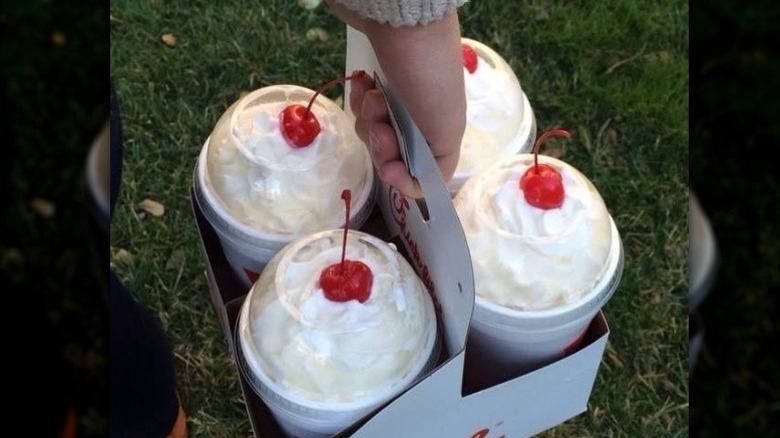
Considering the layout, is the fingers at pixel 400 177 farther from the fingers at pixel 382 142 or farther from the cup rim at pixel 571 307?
the cup rim at pixel 571 307

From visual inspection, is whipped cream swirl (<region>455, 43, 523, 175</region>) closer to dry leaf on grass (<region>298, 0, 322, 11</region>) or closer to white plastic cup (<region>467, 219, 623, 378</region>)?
white plastic cup (<region>467, 219, 623, 378</region>)

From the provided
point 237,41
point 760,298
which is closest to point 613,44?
point 237,41

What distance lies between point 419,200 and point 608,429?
1.06 ft

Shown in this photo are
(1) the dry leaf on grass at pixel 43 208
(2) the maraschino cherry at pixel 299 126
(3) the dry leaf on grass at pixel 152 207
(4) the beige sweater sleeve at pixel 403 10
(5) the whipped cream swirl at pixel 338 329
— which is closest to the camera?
(4) the beige sweater sleeve at pixel 403 10

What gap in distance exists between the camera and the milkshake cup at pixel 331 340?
703 millimetres

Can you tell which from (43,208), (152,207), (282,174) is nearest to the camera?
(282,174)

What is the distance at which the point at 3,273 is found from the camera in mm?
1278

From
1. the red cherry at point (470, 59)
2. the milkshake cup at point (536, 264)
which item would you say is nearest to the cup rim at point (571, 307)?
the milkshake cup at point (536, 264)

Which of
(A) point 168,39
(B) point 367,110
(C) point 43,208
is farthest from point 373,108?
(C) point 43,208

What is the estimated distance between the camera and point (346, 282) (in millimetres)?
707

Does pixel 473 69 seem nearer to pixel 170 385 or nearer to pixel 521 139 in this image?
pixel 521 139

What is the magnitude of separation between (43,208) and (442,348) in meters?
0.90

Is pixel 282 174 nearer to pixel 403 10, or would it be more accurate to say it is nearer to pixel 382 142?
pixel 382 142

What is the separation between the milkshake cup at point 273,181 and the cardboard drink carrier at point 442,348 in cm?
Answer: 4
